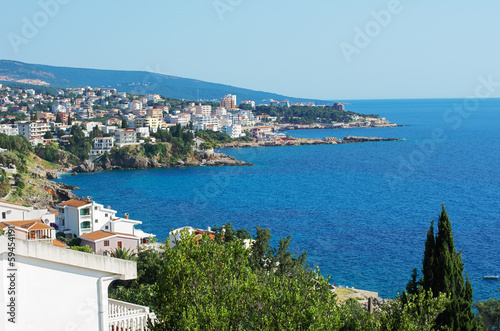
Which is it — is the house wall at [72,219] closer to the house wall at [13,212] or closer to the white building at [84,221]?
the white building at [84,221]

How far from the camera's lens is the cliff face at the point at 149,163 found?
4649 centimetres

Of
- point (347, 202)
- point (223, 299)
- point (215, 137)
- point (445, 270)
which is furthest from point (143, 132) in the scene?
point (223, 299)

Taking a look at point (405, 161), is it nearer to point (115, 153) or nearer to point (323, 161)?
point (323, 161)

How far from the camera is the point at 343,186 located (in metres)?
37.9

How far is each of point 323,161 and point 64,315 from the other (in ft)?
163

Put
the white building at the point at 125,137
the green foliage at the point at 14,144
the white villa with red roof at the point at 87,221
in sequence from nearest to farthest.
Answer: the white villa with red roof at the point at 87,221
the green foliage at the point at 14,144
the white building at the point at 125,137

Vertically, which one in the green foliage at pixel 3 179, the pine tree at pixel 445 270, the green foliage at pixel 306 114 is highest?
the green foliage at pixel 306 114

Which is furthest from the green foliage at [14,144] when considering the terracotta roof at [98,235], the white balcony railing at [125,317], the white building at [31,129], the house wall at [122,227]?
the white balcony railing at [125,317]

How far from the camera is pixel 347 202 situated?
3161cm

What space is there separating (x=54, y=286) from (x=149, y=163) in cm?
4632

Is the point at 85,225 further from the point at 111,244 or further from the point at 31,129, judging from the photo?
the point at 31,129

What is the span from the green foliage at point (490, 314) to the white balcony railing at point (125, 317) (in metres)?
7.53

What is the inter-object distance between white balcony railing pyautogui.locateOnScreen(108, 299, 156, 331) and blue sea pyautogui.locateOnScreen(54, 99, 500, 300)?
8.57 m

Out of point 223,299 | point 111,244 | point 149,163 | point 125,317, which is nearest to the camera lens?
point 223,299
